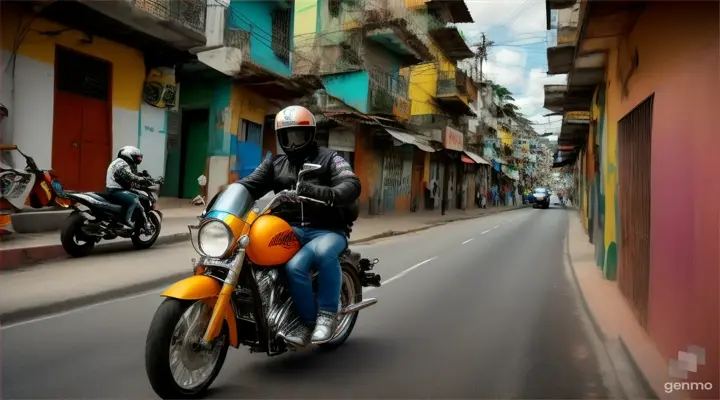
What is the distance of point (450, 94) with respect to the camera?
33.9 metres

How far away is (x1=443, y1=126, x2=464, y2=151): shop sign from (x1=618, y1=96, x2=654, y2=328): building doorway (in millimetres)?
24182

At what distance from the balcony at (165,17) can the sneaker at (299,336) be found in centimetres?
914

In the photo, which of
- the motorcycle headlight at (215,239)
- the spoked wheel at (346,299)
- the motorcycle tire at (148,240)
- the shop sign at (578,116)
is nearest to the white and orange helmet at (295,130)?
the motorcycle headlight at (215,239)

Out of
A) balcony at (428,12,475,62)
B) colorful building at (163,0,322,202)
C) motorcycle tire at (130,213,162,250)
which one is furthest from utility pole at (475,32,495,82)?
motorcycle tire at (130,213,162,250)

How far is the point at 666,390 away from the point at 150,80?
13.3 meters

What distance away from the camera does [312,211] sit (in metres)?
3.93

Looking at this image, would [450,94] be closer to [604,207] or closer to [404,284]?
[604,207]

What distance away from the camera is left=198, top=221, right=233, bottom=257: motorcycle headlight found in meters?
3.12

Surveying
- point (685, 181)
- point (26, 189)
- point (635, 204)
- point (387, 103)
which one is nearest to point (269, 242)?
point (685, 181)

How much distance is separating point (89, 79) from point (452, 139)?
24276mm

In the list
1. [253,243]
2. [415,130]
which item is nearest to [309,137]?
[253,243]

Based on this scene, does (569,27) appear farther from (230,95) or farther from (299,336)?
(230,95)

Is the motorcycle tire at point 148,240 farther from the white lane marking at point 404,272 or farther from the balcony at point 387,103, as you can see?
the balcony at point 387,103

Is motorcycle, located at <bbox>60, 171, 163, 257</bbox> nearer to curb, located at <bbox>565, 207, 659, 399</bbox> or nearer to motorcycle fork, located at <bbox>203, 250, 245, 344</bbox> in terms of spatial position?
motorcycle fork, located at <bbox>203, 250, 245, 344</bbox>
